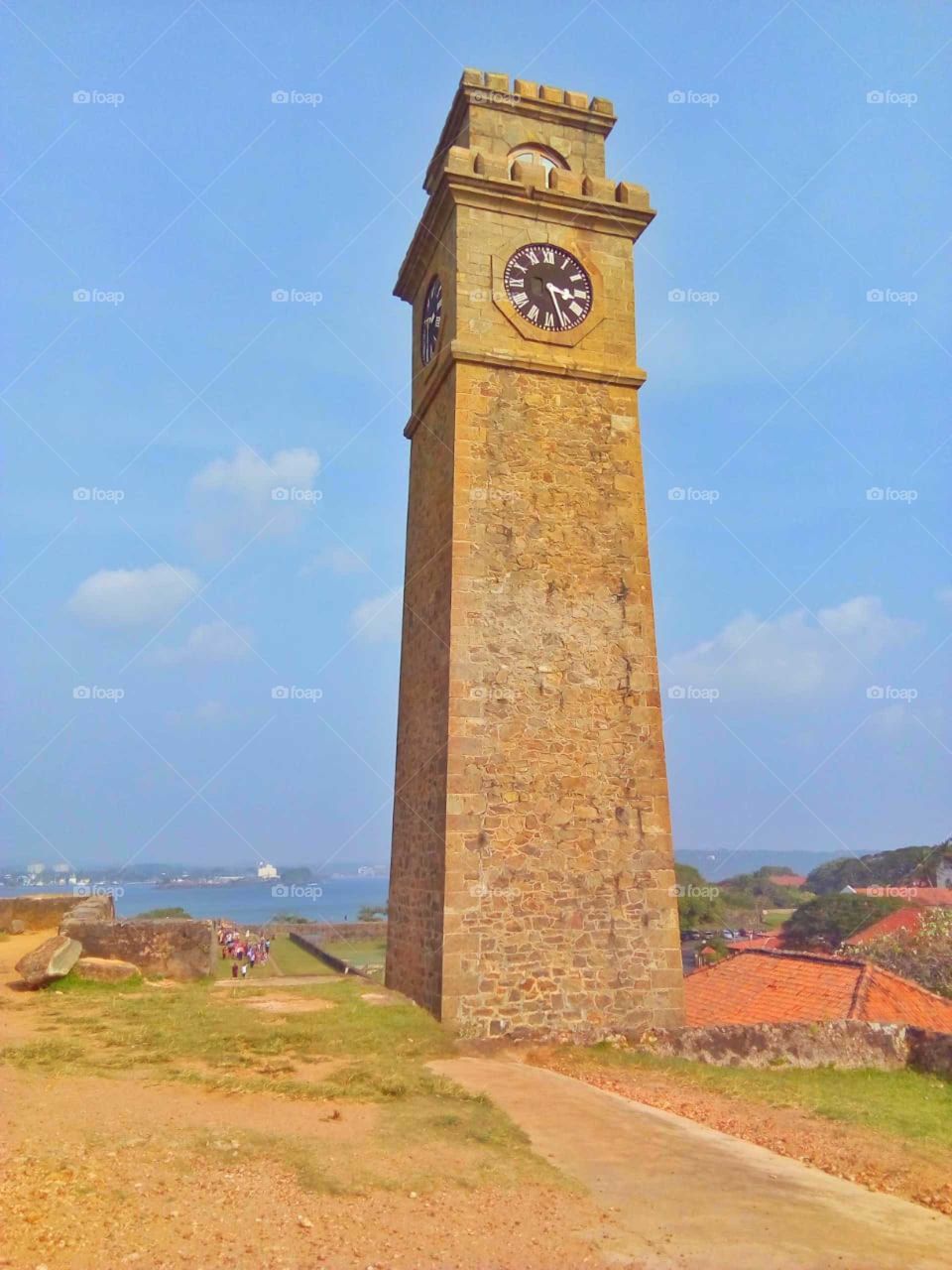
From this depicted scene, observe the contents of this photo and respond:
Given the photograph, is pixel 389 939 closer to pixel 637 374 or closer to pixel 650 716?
pixel 650 716

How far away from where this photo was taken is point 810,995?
15.2 m

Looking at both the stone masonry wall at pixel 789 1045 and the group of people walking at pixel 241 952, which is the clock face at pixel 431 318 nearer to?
the stone masonry wall at pixel 789 1045

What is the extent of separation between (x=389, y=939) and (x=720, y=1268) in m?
9.53

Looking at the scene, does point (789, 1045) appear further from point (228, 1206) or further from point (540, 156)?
point (540, 156)

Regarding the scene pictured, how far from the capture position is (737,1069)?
10.2m

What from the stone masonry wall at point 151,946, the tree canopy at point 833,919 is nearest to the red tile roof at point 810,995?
the stone masonry wall at point 151,946

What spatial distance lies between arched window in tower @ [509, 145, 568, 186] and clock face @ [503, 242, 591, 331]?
5.28ft

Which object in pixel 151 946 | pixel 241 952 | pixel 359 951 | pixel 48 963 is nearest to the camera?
pixel 48 963

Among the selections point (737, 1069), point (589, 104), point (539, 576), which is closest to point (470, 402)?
point (539, 576)

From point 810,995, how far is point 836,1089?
6.08 m

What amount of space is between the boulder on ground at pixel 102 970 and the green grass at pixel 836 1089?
5.86 meters

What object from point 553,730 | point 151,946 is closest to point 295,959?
point 151,946

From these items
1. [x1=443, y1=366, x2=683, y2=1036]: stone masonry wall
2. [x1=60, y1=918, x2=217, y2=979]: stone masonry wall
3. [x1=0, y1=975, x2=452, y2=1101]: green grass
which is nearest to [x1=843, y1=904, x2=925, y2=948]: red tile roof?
[x1=443, y1=366, x2=683, y2=1036]: stone masonry wall

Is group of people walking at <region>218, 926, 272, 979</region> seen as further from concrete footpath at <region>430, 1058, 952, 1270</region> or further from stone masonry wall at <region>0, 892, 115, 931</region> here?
concrete footpath at <region>430, 1058, 952, 1270</region>
